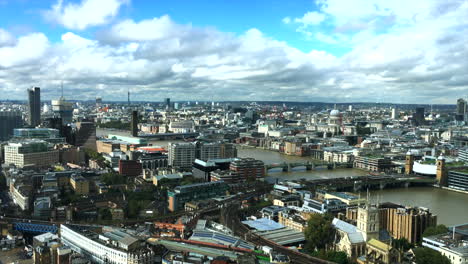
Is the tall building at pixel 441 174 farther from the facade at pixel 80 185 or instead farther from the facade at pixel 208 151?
the facade at pixel 80 185

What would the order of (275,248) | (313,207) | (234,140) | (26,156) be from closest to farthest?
(275,248) → (313,207) → (26,156) → (234,140)

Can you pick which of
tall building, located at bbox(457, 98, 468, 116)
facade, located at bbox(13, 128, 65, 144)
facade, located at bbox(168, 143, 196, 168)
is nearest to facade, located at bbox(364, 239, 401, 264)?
facade, located at bbox(168, 143, 196, 168)

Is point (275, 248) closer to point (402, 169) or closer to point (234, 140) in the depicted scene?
point (402, 169)

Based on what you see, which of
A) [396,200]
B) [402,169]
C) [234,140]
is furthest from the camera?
[234,140]

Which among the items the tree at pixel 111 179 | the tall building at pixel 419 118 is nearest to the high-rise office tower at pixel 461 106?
the tall building at pixel 419 118

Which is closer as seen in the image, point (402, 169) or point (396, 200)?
point (396, 200)

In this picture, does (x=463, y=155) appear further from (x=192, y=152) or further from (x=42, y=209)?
(x=42, y=209)

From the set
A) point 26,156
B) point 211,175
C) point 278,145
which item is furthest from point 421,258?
point 278,145

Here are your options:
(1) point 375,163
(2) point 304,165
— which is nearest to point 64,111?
Answer: (2) point 304,165
